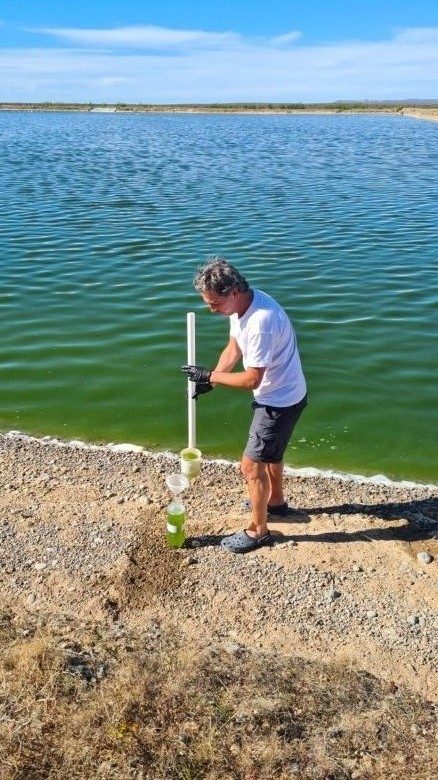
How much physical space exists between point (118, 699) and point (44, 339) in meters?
7.86

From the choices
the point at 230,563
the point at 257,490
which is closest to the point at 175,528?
the point at 230,563

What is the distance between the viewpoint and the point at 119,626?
4945 mm

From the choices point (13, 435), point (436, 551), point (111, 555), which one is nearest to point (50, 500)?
point (111, 555)

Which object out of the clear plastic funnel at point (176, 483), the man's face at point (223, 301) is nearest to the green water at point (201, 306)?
the clear plastic funnel at point (176, 483)

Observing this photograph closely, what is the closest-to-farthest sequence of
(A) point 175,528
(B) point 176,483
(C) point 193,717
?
(C) point 193,717 → (A) point 175,528 → (B) point 176,483

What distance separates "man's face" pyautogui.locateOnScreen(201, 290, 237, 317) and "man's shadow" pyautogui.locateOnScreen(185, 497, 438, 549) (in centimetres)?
219

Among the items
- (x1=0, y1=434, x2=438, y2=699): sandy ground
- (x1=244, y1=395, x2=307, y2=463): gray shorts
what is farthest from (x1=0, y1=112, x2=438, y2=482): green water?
(x1=244, y1=395, x2=307, y2=463): gray shorts

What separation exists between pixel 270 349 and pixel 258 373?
209mm

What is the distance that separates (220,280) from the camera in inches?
190

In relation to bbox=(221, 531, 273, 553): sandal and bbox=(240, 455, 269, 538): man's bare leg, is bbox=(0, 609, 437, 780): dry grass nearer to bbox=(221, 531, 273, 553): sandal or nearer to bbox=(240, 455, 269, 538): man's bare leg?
bbox=(221, 531, 273, 553): sandal

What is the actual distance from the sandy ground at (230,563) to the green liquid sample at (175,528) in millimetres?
88

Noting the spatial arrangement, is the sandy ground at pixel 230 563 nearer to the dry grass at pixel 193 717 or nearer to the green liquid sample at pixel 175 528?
the green liquid sample at pixel 175 528

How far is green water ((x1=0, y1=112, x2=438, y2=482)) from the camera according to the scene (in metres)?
8.54

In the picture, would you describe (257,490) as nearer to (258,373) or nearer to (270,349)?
(258,373)
